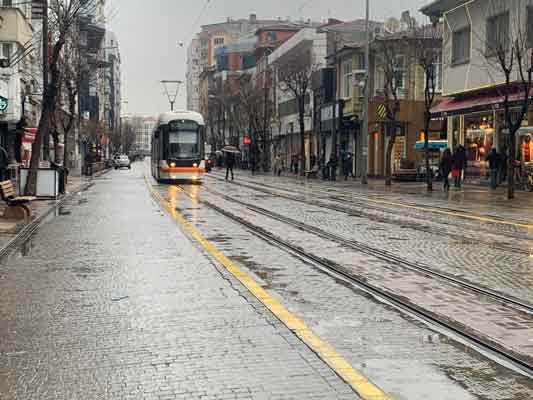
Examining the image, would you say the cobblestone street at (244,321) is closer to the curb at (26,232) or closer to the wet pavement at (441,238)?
the wet pavement at (441,238)

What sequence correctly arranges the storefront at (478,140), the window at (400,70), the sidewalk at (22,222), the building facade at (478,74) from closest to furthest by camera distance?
the sidewalk at (22,222), the building facade at (478,74), the storefront at (478,140), the window at (400,70)

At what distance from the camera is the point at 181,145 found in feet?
128

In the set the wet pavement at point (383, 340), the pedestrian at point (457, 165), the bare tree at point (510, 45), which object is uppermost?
the bare tree at point (510, 45)

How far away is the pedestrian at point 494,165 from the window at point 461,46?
21.0ft

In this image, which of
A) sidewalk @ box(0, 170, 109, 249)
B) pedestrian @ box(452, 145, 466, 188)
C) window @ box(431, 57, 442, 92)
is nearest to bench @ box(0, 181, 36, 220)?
sidewalk @ box(0, 170, 109, 249)

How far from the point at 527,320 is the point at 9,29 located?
3501 cm

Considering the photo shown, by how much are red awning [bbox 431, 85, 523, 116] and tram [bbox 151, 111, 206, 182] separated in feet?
39.1

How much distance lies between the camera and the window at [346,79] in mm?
55416

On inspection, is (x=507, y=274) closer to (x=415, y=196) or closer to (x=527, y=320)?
(x=527, y=320)

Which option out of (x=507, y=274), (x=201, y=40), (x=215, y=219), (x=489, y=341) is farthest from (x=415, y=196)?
(x=201, y=40)

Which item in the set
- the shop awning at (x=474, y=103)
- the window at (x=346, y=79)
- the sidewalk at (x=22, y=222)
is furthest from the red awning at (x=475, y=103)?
the sidewalk at (x=22, y=222)

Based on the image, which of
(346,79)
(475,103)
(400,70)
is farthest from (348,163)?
(475,103)

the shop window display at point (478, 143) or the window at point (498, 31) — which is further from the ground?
the window at point (498, 31)

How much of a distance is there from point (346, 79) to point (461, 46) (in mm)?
18721
